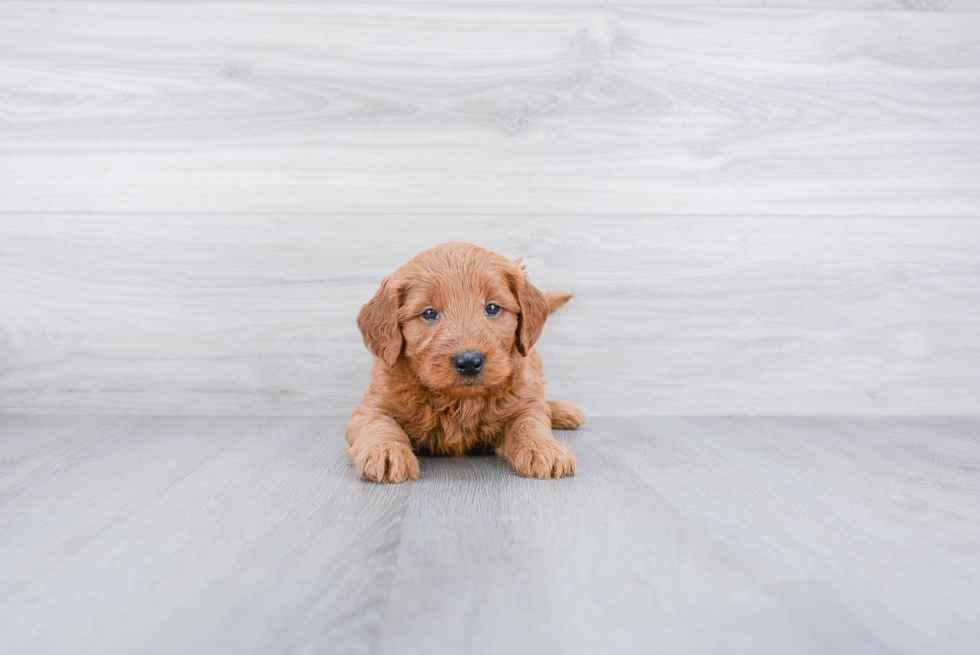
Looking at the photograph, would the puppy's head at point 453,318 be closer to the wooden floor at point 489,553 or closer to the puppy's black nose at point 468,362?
the puppy's black nose at point 468,362

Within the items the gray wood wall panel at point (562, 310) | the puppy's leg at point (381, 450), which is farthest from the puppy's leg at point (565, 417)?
the puppy's leg at point (381, 450)

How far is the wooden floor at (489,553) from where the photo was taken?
0.69m

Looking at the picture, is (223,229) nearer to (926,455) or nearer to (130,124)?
(130,124)

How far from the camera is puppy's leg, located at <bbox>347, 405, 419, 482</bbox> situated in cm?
127

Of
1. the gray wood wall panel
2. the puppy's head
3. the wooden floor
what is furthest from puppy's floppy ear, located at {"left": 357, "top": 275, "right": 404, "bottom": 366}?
the gray wood wall panel

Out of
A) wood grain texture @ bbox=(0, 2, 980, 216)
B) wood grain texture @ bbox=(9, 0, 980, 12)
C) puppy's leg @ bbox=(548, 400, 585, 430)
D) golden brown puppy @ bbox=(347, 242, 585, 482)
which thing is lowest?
puppy's leg @ bbox=(548, 400, 585, 430)

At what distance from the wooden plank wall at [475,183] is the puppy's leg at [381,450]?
63 cm

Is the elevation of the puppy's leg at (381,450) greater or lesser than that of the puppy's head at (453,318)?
lesser

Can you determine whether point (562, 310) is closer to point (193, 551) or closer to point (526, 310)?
point (526, 310)

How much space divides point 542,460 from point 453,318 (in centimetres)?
39

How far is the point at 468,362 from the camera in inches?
50.8

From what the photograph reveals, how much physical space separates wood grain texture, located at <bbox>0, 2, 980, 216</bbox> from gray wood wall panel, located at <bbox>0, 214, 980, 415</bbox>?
0.10 meters

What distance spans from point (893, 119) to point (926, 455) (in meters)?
1.25

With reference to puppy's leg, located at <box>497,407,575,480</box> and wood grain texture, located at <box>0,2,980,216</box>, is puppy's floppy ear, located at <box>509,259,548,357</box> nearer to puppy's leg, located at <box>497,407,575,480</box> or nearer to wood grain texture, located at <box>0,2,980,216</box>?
puppy's leg, located at <box>497,407,575,480</box>
